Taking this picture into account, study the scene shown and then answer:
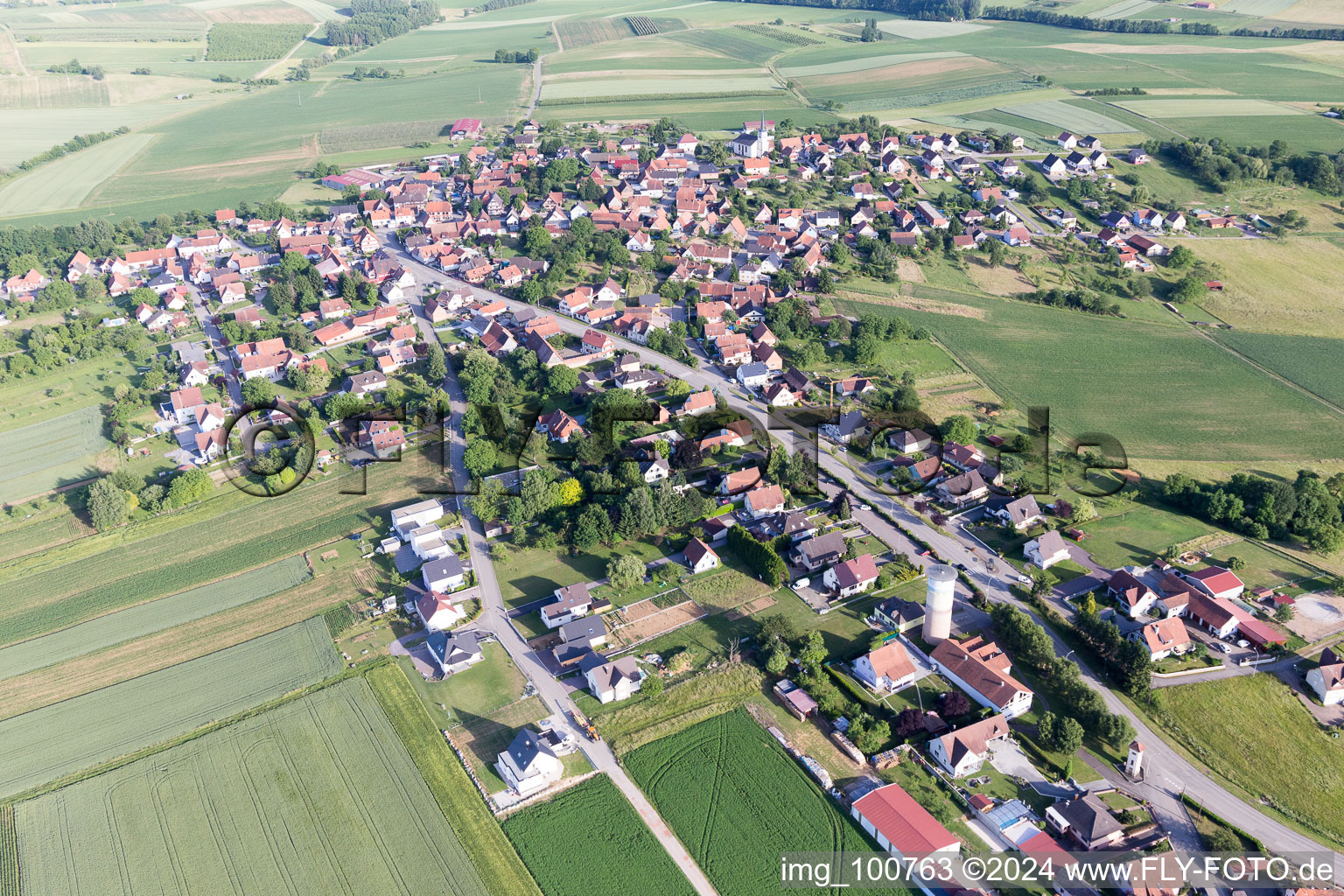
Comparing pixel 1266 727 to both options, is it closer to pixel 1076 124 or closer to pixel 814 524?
pixel 814 524

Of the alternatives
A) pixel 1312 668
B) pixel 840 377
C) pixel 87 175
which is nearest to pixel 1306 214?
pixel 840 377

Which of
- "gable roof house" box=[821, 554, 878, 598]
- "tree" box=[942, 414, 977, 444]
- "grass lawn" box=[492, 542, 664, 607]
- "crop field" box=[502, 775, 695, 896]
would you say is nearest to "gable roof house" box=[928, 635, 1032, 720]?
"gable roof house" box=[821, 554, 878, 598]

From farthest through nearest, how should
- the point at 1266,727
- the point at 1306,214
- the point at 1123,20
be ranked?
the point at 1123,20 → the point at 1306,214 → the point at 1266,727

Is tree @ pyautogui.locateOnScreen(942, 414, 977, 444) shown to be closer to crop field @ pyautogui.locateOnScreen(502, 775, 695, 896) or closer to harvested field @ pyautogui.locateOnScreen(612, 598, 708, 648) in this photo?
harvested field @ pyautogui.locateOnScreen(612, 598, 708, 648)

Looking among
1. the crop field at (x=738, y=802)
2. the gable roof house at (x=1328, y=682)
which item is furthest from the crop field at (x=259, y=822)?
the gable roof house at (x=1328, y=682)

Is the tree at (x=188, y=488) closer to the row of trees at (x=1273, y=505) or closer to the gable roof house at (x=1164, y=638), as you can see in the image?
the gable roof house at (x=1164, y=638)

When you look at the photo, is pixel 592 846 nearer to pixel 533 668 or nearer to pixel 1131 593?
pixel 533 668

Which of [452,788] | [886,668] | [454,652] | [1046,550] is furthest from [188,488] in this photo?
[1046,550]
